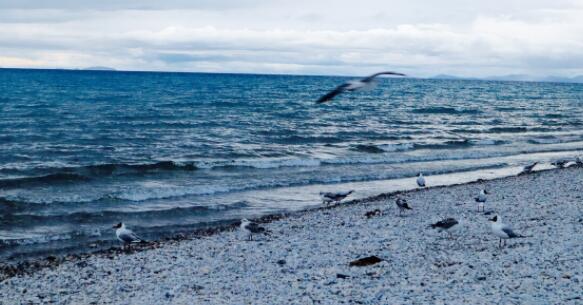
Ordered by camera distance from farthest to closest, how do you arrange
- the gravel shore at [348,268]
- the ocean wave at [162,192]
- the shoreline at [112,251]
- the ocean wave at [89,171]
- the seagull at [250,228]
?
the ocean wave at [89,171] < the ocean wave at [162,192] < the seagull at [250,228] < the shoreline at [112,251] < the gravel shore at [348,268]

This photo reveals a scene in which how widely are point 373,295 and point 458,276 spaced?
5.29 ft

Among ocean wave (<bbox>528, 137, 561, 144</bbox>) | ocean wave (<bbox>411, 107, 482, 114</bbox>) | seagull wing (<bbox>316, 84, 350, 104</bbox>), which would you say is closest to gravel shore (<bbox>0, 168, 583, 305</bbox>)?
seagull wing (<bbox>316, 84, 350, 104</bbox>)

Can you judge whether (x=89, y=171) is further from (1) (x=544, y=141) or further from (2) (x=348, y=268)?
(1) (x=544, y=141)

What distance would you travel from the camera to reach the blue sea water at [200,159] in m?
19.0

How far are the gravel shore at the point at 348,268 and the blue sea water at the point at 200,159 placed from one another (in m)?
3.78

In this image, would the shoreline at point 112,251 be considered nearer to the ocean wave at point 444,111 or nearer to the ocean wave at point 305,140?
the ocean wave at point 305,140

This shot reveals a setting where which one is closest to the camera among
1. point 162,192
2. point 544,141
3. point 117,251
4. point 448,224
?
point 448,224

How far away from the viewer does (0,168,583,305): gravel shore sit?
962 centimetres

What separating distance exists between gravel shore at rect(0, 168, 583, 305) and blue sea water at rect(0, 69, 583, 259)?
3.78m

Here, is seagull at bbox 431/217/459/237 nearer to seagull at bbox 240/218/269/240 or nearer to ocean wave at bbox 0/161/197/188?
seagull at bbox 240/218/269/240

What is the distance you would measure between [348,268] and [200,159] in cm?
1901

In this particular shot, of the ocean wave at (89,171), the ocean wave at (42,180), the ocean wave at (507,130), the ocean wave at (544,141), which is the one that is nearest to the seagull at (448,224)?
the ocean wave at (89,171)

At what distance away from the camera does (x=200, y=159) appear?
96.5 feet

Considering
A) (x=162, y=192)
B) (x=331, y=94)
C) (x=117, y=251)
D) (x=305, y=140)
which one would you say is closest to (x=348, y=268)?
(x=331, y=94)
